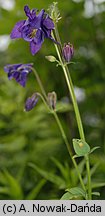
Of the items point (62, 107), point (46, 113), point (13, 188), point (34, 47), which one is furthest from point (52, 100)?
point (46, 113)

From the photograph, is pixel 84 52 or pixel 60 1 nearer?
pixel 60 1

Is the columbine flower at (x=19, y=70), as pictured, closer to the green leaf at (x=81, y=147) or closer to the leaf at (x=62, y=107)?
the leaf at (x=62, y=107)

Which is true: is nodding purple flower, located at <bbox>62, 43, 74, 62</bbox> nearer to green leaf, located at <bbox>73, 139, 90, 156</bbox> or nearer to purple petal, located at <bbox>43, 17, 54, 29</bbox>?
purple petal, located at <bbox>43, 17, 54, 29</bbox>

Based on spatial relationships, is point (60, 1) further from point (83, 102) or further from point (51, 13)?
point (51, 13)

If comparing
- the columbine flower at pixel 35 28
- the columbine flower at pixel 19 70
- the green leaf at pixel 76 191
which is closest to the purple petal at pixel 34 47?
the columbine flower at pixel 35 28

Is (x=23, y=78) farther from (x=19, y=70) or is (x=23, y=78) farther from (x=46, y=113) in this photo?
(x=46, y=113)

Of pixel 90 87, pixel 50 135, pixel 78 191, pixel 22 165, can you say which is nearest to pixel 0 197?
pixel 22 165

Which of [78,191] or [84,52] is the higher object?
[84,52]
